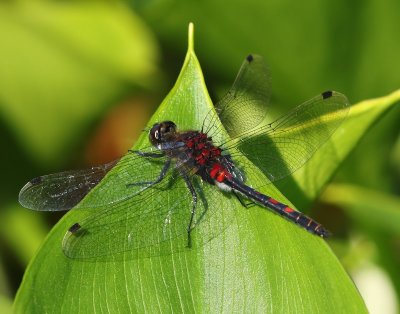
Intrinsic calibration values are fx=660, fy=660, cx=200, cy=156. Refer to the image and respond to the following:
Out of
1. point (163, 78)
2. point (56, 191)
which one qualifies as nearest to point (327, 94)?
point (56, 191)

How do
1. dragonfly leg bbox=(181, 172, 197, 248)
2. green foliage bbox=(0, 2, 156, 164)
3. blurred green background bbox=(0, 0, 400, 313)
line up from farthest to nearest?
green foliage bbox=(0, 2, 156, 164) → blurred green background bbox=(0, 0, 400, 313) → dragonfly leg bbox=(181, 172, 197, 248)

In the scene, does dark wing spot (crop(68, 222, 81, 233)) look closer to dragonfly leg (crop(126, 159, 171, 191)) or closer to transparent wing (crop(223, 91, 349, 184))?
dragonfly leg (crop(126, 159, 171, 191))

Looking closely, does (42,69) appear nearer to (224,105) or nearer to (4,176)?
(4,176)

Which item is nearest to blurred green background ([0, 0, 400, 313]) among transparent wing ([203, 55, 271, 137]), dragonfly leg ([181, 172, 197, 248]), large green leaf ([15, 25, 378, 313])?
transparent wing ([203, 55, 271, 137])

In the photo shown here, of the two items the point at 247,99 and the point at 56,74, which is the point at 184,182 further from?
the point at 56,74

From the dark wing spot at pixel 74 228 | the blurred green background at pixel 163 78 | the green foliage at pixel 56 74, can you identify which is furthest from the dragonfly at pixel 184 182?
the green foliage at pixel 56 74

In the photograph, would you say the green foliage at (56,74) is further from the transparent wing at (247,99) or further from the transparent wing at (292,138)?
the transparent wing at (292,138)
